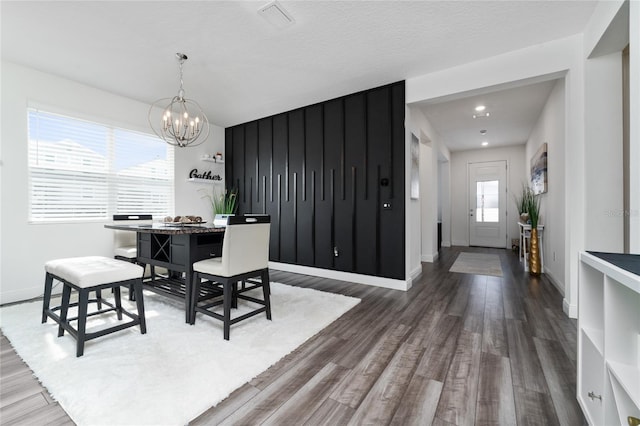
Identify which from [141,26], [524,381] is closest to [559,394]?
[524,381]

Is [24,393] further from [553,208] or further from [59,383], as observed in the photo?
[553,208]

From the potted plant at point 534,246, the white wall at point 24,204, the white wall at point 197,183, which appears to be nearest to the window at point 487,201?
the potted plant at point 534,246

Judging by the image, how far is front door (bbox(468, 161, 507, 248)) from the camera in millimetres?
7359

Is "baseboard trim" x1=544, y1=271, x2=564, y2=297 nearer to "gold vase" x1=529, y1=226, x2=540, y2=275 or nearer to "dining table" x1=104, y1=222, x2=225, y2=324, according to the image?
"gold vase" x1=529, y1=226, x2=540, y2=275

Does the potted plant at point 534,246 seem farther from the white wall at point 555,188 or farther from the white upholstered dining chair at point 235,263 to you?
the white upholstered dining chair at point 235,263

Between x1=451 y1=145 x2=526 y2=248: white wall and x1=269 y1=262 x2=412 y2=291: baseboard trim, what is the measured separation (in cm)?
518

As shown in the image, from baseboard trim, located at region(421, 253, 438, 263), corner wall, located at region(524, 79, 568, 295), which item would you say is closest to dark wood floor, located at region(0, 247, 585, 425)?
corner wall, located at region(524, 79, 568, 295)

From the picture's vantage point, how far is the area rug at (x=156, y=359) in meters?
1.39

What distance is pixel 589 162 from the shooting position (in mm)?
2457

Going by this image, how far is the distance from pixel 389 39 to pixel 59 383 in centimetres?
364

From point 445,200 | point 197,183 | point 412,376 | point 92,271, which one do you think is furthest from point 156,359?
point 445,200

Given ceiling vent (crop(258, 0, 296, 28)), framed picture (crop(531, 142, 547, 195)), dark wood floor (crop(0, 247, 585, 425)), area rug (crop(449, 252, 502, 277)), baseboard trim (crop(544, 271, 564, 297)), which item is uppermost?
ceiling vent (crop(258, 0, 296, 28))

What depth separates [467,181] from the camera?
7.80m

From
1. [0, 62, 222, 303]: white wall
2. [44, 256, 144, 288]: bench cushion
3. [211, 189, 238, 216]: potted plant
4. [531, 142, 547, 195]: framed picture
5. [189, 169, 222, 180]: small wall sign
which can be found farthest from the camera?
[211, 189, 238, 216]: potted plant
